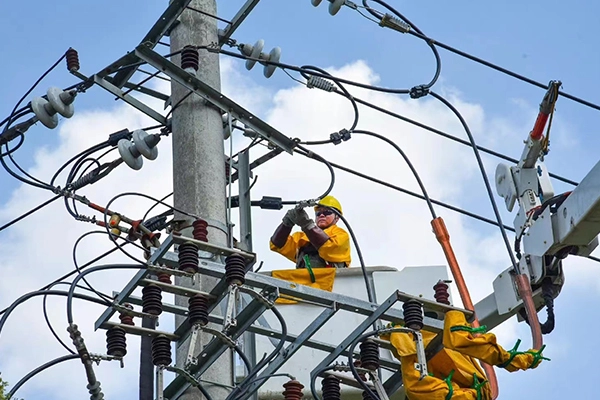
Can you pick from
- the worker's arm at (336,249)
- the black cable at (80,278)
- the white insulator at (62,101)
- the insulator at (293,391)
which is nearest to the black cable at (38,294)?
the black cable at (80,278)

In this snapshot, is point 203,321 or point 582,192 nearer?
point 203,321

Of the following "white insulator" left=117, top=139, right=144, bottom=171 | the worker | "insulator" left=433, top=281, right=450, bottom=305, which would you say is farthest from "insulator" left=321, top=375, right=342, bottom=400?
the worker

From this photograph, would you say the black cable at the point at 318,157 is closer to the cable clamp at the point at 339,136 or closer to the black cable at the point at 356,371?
the cable clamp at the point at 339,136

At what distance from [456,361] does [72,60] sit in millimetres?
3642

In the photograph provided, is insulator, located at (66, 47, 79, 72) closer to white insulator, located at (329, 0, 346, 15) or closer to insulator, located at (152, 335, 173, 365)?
white insulator, located at (329, 0, 346, 15)

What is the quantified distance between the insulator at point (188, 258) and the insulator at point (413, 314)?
1216mm

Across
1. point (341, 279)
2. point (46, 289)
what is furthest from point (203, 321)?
point (341, 279)

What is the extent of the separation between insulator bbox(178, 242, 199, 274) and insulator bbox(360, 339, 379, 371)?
1117 millimetres

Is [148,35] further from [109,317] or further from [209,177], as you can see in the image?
[109,317]

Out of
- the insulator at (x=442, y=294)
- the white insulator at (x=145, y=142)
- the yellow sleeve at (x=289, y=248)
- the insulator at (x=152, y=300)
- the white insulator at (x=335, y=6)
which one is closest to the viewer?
the insulator at (x=152, y=300)

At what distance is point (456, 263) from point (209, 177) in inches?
67.9

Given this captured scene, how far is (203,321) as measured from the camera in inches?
279

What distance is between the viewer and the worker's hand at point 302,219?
9691mm

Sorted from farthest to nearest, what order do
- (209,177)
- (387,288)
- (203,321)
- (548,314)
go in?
(387,288)
(548,314)
(209,177)
(203,321)
